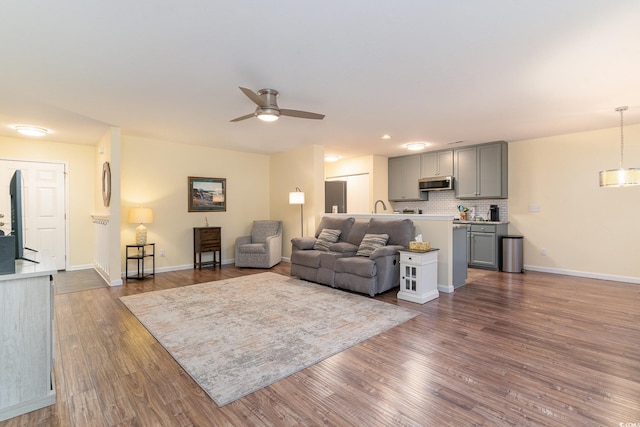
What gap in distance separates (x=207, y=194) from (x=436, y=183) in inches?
195

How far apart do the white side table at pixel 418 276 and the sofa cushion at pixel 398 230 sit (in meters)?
0.45

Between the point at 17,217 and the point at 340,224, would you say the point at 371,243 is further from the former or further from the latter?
the point at 17,217

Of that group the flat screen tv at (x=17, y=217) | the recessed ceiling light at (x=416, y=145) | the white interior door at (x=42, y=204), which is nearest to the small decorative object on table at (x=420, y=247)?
the recessed ceiling light at (x=416, y=145)

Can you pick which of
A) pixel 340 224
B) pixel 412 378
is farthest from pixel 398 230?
pixel 412 378

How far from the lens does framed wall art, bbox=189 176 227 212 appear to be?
249 inches

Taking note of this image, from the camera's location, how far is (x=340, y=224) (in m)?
5.41

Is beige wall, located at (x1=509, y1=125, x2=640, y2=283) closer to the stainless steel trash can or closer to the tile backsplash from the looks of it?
the tile backsplash

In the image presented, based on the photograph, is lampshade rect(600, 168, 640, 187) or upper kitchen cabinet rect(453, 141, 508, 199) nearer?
lampshade rect(600, 168, 640, 187)

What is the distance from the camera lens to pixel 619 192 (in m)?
5.03

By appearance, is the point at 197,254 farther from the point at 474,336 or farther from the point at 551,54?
the point at 551,54

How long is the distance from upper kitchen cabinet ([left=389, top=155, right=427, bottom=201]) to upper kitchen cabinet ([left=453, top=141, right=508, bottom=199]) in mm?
967

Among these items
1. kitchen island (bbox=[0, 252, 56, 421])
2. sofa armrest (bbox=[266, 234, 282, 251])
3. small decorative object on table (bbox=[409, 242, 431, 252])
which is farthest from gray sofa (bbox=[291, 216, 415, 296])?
kitchen island (bbox=[0, 252, 56, 421])

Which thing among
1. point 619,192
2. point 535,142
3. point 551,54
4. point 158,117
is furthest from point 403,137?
point 158,117

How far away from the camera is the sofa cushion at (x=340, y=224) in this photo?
5309mm
